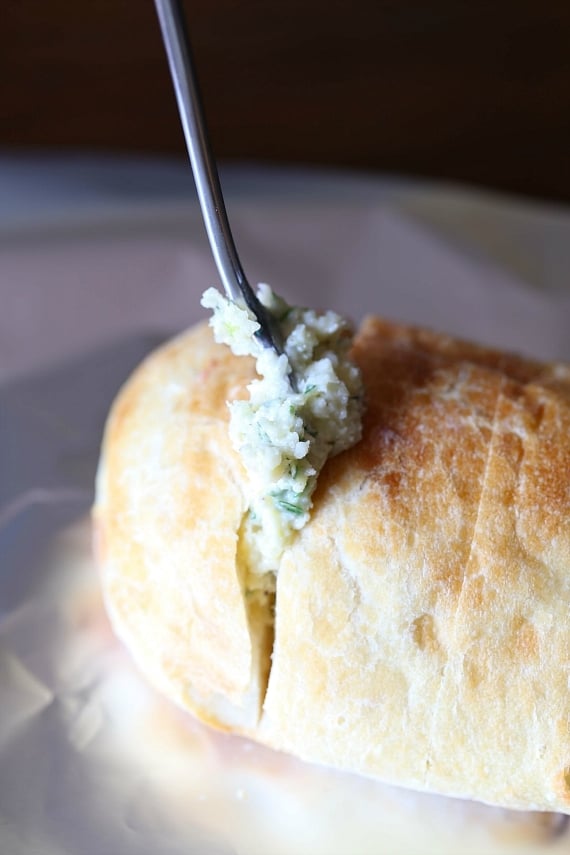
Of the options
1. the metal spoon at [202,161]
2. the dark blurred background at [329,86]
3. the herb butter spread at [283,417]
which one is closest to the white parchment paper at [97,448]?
the dark blurred background at [329,86]

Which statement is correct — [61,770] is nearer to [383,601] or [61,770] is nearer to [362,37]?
[383,601]

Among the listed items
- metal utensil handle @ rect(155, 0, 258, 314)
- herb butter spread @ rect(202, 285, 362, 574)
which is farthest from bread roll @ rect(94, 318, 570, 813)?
metal utensil handle @ rect(155, 0, 258, 314)

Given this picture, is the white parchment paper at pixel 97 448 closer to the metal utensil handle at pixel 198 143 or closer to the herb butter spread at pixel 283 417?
the herb butter spread at pixel 283 417

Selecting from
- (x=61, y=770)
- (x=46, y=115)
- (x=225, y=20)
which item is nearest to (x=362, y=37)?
(x=225, y=20)

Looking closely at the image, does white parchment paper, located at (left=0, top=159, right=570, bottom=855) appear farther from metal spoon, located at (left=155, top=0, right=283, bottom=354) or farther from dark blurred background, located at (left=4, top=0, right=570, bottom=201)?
metal spoon, located at (left=155, top=0, right=283, bottom=354)

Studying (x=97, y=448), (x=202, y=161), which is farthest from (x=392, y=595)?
(x=97, y=448)

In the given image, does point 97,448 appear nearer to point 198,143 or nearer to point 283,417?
point 283,417
